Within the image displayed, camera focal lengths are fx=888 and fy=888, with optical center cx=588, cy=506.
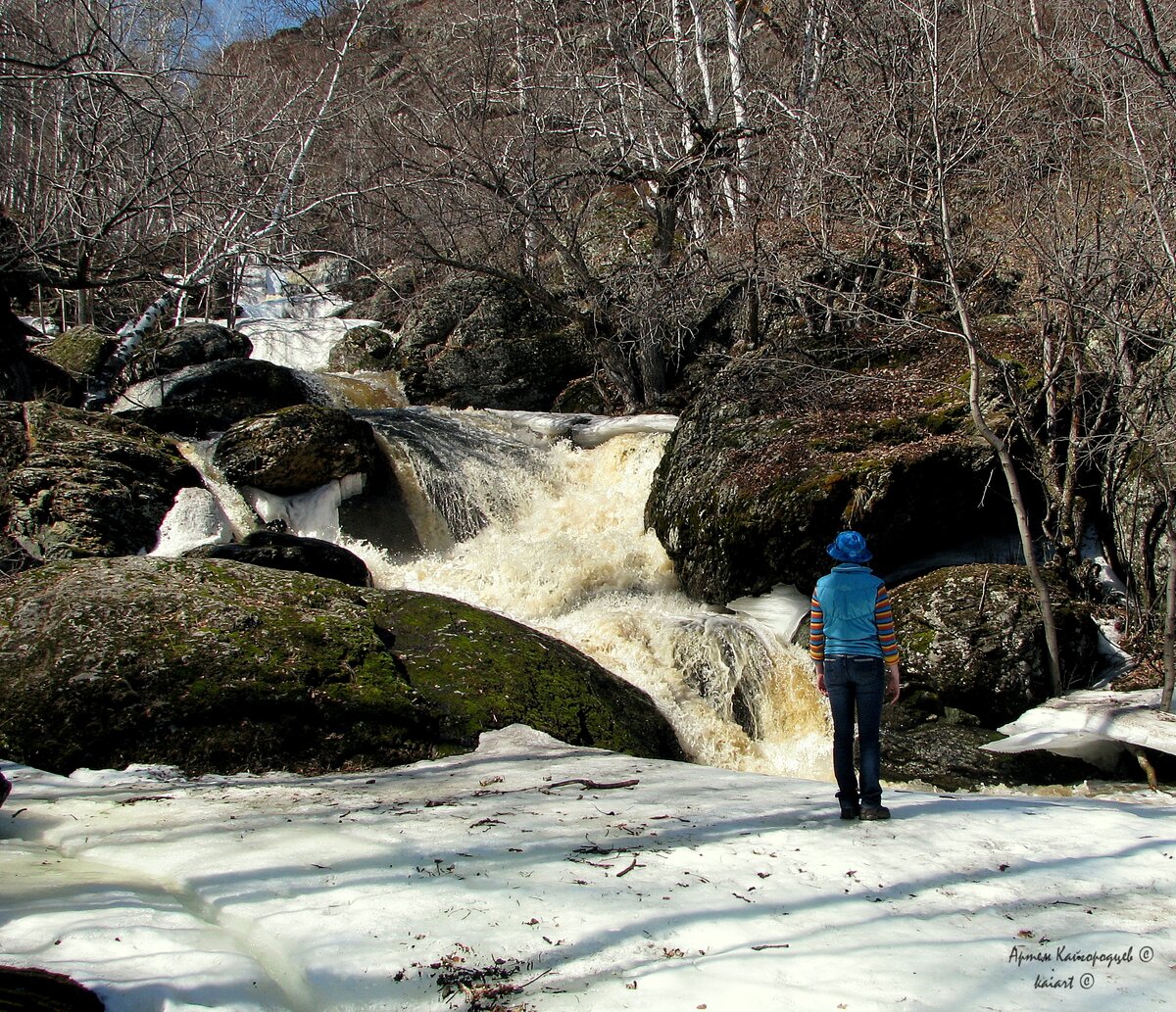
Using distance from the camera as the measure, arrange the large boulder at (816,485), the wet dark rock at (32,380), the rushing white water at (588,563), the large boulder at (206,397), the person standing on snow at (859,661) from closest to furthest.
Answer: the person standing on snow at (859,661)
the rushing white water at (588,563)
the large boulder at (816,485)
the wet dark rock at (32,380)
the large boulder at (206,397)

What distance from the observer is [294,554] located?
9023 mm

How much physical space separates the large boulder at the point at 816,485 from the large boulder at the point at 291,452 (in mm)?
3922

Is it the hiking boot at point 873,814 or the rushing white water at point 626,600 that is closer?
the hiking boot at point 873,814

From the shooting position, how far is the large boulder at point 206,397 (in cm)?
1269

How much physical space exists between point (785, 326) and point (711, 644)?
7.30 meters

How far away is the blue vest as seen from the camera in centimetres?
429

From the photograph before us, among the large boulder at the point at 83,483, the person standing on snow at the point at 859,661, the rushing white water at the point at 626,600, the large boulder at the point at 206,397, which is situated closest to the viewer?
the person standing on snow at the point at 859,661

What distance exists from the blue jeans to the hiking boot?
0.12 feet

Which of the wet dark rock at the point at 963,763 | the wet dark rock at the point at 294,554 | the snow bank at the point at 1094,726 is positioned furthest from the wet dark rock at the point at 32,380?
the snow bank at the point at 1094,726

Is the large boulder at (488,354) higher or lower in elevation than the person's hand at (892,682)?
higher

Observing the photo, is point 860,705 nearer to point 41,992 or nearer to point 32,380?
point 41,992

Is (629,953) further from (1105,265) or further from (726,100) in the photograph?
(726,100)

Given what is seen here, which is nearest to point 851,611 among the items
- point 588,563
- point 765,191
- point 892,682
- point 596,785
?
point 892,682

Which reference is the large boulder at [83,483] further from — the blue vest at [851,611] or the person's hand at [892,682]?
the person's hand at [892,682]
